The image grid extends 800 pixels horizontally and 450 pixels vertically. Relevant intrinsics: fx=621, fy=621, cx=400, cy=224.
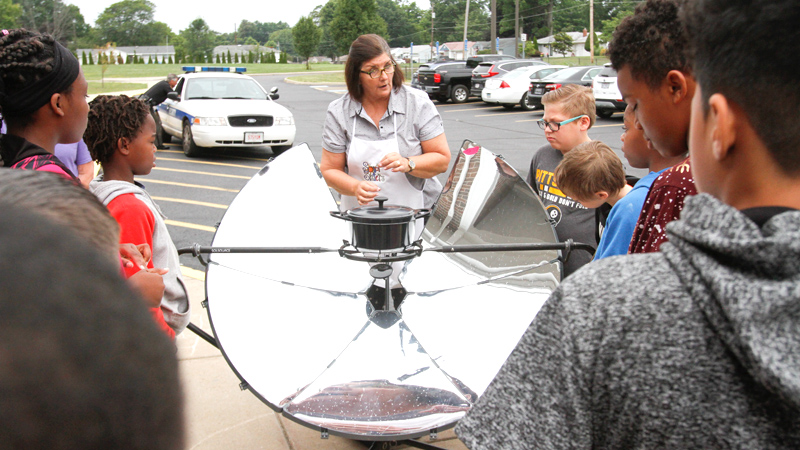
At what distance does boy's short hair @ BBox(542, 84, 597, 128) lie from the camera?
3375 mm

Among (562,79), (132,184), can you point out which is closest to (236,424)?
(132,184)

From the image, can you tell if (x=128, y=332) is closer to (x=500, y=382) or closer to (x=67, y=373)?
(x=67, y=373)

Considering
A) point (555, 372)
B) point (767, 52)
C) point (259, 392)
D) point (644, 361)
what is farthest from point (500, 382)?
point (259, 392)

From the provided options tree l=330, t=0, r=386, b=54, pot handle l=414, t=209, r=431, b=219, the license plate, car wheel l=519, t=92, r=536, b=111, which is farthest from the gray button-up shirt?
tree l=330, t=0, r=386, b=54

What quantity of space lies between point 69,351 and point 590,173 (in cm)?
230

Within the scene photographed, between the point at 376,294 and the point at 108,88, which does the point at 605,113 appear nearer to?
the point at 376,294

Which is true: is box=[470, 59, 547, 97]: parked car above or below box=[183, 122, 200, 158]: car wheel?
above

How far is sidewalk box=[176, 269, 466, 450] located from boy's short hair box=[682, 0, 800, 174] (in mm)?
2498

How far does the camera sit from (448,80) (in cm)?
2384

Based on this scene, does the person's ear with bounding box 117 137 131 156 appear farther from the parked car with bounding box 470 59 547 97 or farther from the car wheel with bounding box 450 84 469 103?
the car wheel with bounding box 450 84 469 103

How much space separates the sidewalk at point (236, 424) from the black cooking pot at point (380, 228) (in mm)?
1052

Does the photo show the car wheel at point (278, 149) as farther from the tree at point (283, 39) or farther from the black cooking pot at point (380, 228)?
the tree at point (283, 39)

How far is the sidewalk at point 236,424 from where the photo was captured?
3.04 m

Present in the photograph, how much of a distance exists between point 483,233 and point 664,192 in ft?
5.90
